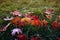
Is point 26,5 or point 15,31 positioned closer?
point 15,31

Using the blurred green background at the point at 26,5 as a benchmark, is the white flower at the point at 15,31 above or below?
below

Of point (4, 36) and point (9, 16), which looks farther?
point (9, 16)

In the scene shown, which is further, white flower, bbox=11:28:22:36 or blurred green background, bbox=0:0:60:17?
blurred green background, bbox=0:0:60:17

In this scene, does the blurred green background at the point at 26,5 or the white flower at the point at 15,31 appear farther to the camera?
the blurred green background at the point at 26,5

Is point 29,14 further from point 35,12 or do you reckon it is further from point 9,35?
point 9,35

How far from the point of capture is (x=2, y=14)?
2.17 m

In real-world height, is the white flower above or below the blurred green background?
below

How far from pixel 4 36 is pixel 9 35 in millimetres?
47

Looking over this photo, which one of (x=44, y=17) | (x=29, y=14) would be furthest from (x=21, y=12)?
(x=44, y=17)

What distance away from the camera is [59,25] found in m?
2.02

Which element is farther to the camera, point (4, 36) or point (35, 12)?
point (35, 12)

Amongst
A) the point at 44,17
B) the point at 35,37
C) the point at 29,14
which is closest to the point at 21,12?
the point at 29,14

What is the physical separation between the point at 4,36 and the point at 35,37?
0.28 m

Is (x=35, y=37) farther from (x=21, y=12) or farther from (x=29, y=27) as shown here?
(x=21, y=12)
